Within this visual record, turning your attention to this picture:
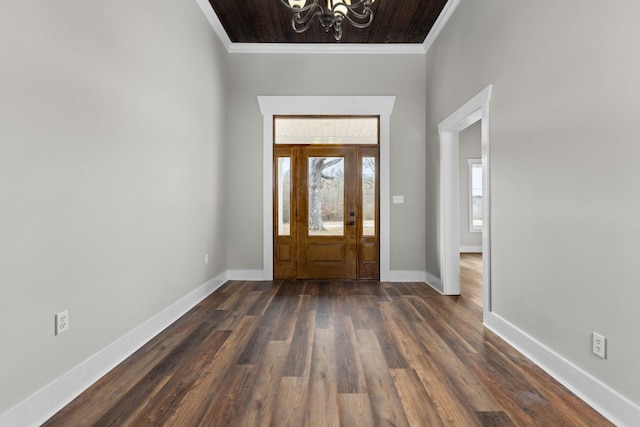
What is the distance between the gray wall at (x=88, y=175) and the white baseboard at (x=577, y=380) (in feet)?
9.57

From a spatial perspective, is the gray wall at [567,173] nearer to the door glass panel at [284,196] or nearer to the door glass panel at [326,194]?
the door glass panel at [326,194]

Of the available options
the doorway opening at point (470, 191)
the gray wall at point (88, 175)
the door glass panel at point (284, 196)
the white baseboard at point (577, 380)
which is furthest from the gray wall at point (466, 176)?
the gray wall at point (88, 175)

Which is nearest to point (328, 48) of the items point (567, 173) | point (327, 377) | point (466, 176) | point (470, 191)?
point (567, 173)

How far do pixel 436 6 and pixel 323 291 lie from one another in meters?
3.71

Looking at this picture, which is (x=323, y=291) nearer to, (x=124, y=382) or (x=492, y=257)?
(x=492, y=257)

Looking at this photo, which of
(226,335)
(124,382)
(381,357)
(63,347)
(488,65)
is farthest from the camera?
(488,65)

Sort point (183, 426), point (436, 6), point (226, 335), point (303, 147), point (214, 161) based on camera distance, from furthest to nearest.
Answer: point (303, 147)
point (214, 161)
point (436, 6)
point (226, 335)
point (183, 426)

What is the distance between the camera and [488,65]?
3.03 meters

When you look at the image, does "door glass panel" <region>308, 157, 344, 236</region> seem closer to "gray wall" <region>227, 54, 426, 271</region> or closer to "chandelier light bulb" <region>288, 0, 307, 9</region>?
"gray wall" <region>227, 54, 426, 271</region>

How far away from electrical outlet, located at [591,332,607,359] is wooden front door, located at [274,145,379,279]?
3180mm

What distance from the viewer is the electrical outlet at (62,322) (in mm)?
1818

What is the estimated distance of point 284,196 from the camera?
502 centimetres

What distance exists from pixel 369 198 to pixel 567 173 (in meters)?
3.03

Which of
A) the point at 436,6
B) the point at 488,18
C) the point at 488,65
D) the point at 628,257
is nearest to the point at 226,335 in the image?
the point at 628,257
